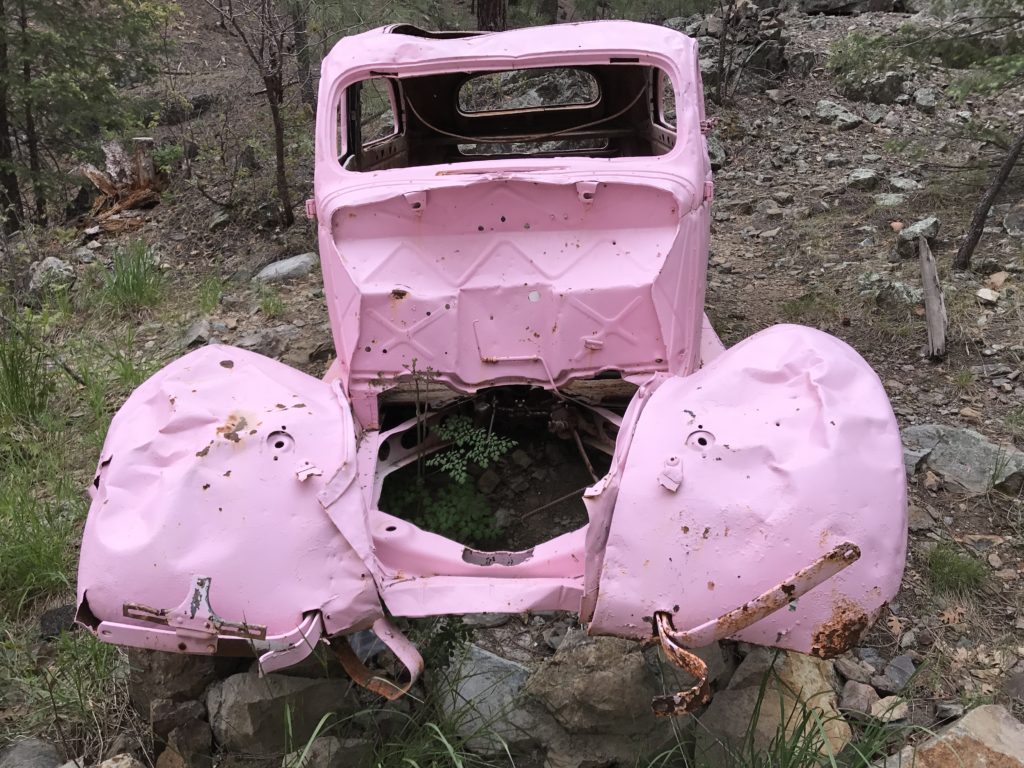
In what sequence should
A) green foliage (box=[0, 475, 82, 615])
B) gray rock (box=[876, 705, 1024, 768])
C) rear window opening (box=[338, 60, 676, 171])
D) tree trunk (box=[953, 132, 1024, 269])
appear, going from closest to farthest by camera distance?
gray rock (box=[876, 705, 1024, 768]) → green foliage (box=[0, 475, 82, 615]) → rear window opening (box=[338, 60, 676, 171]) → tree trunk (box=[953, 132, 1024, 269])

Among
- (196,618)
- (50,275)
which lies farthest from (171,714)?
(50,275)

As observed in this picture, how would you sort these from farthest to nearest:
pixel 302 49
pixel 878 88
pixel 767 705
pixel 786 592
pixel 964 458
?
pixel 878 88
pixel 302 49
pixel 964 458
pixel 767 705
pixel 786 592

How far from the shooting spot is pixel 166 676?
8.46ft

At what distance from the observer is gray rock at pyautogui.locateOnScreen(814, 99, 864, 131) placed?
8.23m

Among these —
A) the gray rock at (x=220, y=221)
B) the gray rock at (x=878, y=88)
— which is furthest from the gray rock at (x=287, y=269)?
the gray rock at (x=878, y=88)

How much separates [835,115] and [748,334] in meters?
4.62

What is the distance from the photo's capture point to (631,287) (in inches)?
107

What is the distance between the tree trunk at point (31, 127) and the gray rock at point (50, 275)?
5.06ft

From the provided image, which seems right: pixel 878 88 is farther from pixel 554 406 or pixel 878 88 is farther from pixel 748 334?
pixel 554 406

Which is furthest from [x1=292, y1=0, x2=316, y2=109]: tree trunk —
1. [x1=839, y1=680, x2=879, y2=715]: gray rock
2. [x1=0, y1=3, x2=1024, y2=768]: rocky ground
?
[x1=839, y1=680, x2=879, y2=715]: gray rock

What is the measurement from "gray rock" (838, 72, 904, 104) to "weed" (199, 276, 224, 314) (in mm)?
6684

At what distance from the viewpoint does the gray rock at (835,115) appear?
324 inches

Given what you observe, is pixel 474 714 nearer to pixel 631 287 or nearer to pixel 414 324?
pixel 414 324

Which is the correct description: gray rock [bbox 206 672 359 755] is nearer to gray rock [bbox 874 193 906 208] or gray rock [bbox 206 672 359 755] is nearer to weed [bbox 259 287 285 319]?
weed [bbox 259 287 285 319]
